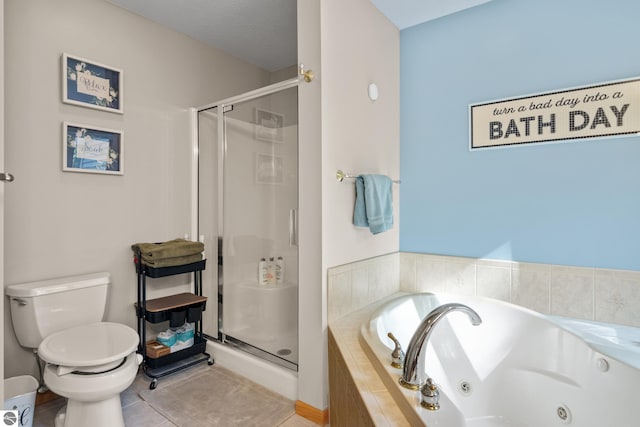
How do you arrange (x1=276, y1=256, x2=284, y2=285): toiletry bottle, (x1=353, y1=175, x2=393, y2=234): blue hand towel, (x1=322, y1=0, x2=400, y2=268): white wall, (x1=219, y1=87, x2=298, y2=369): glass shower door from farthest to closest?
(x1=276, y1=256, x2=284, y2=285): toiletry bottle, (x1=219, y1=87, x2=298, y2=369): glass shower door, (x1=353, y1=175, x2=393, y2=234): blue hand towel, (x1=322, y1=0, x2=400, y2=268): white wall

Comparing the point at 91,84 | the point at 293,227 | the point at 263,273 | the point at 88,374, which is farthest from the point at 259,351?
the point at 91,84

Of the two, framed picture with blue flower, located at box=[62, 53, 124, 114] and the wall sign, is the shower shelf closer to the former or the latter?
framed picture with blue flower, located at box=[62, 53, 124, 114]

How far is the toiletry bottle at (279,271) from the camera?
2252 mm

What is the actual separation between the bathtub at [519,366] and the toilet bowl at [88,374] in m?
1.19

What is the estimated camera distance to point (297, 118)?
1.99 meters

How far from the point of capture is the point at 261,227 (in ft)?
7.75

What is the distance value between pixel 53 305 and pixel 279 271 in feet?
4.17

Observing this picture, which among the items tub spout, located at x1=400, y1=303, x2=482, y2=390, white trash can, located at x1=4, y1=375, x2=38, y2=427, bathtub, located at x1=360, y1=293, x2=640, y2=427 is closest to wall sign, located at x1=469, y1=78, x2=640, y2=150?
bathtub, located at x1=360, y1=293, x2=640, y2=427

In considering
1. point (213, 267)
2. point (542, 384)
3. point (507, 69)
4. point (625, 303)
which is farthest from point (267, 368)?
point (507, 69)

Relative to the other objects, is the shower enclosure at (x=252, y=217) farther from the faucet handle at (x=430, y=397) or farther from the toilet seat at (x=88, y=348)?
the faucet handle at (x=430, y=397)

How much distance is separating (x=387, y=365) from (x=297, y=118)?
1407 mm

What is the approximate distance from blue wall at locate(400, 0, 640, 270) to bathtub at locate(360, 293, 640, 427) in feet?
1.39

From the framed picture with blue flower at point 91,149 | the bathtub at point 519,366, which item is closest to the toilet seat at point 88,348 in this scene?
the framed picture with blue flower at point 91,149

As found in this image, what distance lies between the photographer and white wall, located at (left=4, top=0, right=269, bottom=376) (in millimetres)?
1860
